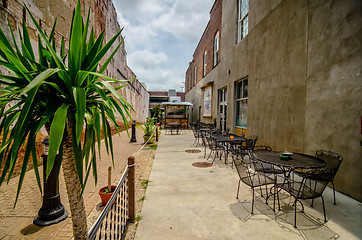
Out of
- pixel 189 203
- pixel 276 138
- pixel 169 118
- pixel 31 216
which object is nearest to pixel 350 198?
pixel 276 138

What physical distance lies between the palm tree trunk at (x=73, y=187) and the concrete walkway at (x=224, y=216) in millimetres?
969

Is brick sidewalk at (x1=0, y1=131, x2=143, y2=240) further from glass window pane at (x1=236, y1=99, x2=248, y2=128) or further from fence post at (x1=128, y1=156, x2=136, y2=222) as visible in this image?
glass window pane at (x1=236, y1=99, x2=248, y2=128)

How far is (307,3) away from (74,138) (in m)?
5.55

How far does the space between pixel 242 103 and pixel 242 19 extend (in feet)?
12.7

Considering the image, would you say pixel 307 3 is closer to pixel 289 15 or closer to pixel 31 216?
pixel 289 15

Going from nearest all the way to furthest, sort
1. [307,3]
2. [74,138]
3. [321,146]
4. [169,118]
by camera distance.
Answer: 1. [74,138]
2. [321,146]
3. [307,3]
4. [169,118]

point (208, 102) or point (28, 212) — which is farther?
point (208, 102)

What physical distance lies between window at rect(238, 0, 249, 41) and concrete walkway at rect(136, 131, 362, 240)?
7053mm

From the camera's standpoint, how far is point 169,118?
→ 16.4 metres

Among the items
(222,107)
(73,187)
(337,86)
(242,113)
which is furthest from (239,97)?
(73,187)

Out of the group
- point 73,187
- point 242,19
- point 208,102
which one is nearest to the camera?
point 73,187

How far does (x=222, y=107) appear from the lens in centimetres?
1109

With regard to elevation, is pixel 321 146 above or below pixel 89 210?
above

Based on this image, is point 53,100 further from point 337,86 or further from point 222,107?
point 222,107
